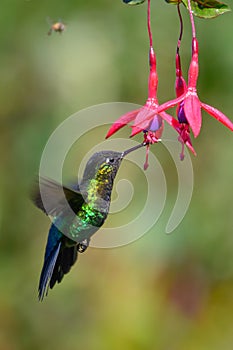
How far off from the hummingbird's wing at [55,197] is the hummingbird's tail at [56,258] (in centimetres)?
11

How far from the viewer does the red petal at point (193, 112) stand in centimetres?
112

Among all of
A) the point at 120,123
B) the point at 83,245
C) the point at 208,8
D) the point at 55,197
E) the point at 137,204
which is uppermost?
the point at 208,8

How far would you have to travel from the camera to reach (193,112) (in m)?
1.15

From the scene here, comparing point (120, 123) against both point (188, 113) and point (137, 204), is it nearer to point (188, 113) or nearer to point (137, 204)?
point (188, 113)

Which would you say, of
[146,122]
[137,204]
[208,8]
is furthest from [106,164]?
[137,204]

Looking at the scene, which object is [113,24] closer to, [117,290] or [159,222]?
[159,222]

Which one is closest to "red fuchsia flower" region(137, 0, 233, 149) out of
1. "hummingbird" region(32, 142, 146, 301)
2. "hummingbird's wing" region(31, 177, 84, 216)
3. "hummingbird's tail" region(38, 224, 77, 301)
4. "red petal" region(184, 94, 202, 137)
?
"red petal" region(184, 94, 202, 137)

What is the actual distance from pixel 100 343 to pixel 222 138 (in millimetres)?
1031

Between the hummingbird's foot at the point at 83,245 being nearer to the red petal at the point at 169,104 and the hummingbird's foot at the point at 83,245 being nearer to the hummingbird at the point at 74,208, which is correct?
the hummingbird at the point at 74,208

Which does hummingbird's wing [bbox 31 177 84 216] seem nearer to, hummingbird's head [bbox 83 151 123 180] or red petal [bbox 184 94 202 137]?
hummingbird's head [bbox 83 151 123 180]

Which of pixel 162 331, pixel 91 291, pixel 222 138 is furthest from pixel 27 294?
pixel 222 138

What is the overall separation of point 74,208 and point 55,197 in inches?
3.1

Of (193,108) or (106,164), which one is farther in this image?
(106,164)

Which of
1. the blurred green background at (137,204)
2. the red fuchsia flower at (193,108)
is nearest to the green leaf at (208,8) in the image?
the red fuchsia flower at (193,108)
